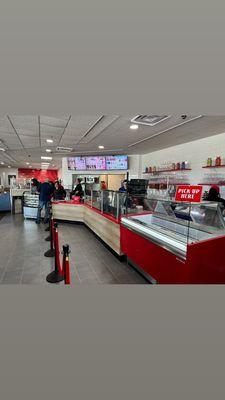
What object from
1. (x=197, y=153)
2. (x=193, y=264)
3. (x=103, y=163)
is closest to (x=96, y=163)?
(x=103, y=163)

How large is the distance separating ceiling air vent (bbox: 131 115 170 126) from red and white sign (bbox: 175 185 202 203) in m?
2.20

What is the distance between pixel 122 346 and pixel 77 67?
2.10 m

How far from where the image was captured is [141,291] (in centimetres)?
167

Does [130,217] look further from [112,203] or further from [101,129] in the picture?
[101,129]

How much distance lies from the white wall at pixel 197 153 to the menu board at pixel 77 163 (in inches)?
146

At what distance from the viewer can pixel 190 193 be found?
7.90 feet

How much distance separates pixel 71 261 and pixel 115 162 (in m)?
6.18

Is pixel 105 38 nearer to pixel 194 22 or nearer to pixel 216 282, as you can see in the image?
pixel 194 22

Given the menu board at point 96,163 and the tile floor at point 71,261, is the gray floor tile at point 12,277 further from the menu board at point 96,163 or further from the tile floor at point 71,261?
the menu board at point 96,163

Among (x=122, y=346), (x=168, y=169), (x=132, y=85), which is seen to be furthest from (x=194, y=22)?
(x=168, y=169)

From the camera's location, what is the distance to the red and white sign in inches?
91.0

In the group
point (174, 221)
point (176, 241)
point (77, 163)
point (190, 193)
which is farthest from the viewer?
point (77, 163)

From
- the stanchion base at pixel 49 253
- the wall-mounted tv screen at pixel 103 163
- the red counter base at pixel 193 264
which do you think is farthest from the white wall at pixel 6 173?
the red counter base at pixel 193 264

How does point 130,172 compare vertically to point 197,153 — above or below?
below
